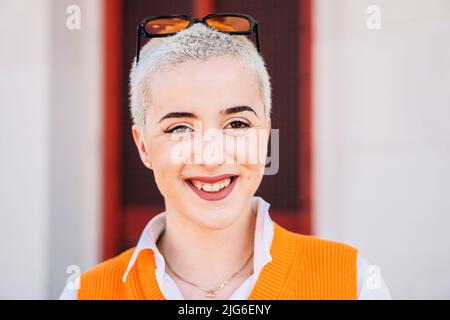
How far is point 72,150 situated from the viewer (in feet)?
8.48

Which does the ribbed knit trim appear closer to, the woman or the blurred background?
the woman

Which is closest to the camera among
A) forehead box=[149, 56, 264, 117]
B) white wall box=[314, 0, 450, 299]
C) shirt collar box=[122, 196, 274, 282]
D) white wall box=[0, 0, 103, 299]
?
forehead box=[149, 56, 264, 117]

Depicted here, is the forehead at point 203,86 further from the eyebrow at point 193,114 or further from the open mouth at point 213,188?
the open mouth at point 213,188

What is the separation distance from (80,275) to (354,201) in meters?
1.30

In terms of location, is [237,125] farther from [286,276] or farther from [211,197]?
[286,276]

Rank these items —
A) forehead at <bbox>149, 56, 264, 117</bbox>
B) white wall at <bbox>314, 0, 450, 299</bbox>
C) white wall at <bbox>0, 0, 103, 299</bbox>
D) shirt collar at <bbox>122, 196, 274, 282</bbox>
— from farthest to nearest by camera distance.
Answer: white wall at <bbox>0, 0, 103, 299</bbox>
white wall at <bbox>314, 0, 450, 299</bbox>
shirt collar at <bbox>122, 196, 274, 282</bbox>
forehead at <bbox>149, 56, 264, 117</bbox>

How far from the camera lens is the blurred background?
1.97 m

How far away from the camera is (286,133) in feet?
7.54

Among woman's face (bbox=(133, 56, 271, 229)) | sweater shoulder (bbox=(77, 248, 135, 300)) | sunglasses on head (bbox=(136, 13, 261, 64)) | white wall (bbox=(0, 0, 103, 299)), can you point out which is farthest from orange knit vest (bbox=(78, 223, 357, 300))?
white wall (bbox=(0, 0, 103, 299))

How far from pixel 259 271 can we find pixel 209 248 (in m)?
0.16

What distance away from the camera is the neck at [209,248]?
1.30 m

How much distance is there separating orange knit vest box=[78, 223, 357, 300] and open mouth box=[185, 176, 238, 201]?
0.22 meters

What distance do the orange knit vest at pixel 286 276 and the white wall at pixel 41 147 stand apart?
1.25m

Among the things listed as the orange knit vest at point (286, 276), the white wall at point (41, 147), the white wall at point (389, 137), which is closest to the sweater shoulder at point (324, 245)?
the orange knit vest at point (286, 276)
